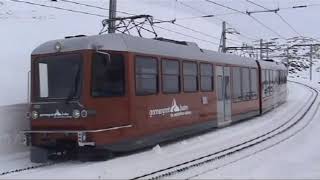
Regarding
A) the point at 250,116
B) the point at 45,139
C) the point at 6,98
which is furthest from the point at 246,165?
the point at 250,116

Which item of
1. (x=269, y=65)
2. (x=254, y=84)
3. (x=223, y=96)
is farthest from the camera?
(x=269, y=65)

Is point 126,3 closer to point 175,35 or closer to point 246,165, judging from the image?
point 175,35

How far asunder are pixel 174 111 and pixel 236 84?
22.8 ft

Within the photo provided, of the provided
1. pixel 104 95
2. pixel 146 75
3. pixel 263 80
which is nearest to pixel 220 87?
pixel 146 75

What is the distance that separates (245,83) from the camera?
995 inches

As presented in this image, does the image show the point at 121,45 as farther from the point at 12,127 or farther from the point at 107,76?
the point at 12,127

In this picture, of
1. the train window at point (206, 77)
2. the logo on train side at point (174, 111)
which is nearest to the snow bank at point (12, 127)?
the logo on train side at point (174, 111)

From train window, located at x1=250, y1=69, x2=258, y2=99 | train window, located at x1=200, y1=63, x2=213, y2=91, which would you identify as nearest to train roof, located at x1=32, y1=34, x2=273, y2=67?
train window, located at x1=200, y1=63, x2=213, y2=91

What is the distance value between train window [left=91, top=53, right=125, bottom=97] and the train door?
7193 millimetres

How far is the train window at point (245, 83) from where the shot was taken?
24875 millimetres

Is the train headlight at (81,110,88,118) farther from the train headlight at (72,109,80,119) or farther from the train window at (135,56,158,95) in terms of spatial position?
the train window at (135,56,158,95)

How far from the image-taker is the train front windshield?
1410 centimetres

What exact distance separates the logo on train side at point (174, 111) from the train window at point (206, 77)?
60.1 inches

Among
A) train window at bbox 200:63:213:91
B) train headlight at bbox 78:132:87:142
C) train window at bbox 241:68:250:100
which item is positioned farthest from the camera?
train window at bbox 241:68:250:100
